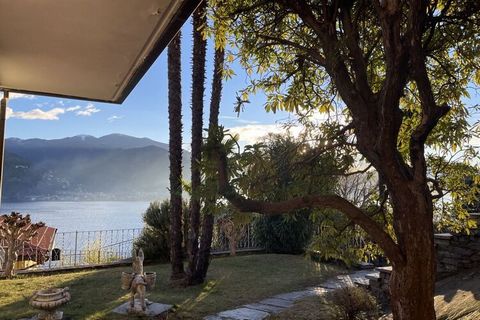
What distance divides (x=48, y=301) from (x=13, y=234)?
14.6 ft

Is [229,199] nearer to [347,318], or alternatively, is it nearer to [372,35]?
[372,35]

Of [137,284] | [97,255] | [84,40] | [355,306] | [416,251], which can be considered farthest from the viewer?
[97,255]

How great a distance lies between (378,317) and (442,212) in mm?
1945

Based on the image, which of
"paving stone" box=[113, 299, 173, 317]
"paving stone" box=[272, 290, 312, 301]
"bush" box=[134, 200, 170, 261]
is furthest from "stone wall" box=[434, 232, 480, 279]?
"bush" box=[134, 200, 170, 261]

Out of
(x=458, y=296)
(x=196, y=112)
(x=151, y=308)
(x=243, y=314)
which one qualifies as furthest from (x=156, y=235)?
(x=458, y=296)

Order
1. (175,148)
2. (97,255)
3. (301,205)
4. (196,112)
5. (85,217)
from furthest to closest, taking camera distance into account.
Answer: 1. (85,217)
2. (97,255)
3. (175,148)
4. (196,112)
5. (301,205)

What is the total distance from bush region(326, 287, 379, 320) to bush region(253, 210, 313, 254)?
6371 mm

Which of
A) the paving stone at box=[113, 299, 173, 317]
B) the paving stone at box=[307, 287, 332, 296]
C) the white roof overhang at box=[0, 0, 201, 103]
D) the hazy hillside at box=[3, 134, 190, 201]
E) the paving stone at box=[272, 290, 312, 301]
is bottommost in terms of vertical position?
the paving stone at box=[272, 290, 312, 301]

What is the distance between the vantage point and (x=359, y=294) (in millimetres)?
5102

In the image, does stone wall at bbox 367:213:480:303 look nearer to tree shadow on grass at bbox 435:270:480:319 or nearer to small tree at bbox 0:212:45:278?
tree shadow on grass at bbox 435:270:480:319

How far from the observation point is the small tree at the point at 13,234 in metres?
8.19

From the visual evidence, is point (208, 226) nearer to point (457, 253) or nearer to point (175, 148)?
point (175, 148)

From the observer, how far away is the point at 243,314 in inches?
229

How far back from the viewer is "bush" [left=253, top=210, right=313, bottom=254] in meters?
11.7
